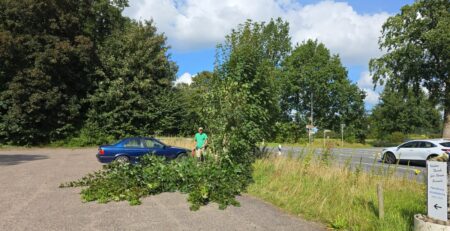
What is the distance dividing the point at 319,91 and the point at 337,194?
6038 cm

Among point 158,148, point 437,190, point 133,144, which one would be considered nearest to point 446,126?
point 158,148

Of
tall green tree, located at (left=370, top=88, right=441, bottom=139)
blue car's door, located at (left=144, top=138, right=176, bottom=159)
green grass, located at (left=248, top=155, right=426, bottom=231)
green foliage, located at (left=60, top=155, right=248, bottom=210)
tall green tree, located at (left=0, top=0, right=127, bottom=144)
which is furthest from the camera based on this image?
tall green tree, located at (left=370, top=88, right=441, bottom=139)

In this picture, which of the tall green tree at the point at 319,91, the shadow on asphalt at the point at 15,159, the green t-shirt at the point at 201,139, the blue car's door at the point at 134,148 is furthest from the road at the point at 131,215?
the tall green tree at the point at 319,91

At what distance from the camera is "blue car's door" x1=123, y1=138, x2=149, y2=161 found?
17.3 metres

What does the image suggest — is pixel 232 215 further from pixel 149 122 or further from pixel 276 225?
pixel 149 122

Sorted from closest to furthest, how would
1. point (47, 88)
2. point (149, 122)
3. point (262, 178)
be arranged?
point (262, 178)
point (47, 88)
point (149, 122)

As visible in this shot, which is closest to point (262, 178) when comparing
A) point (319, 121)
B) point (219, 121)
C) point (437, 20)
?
point (219, 121)

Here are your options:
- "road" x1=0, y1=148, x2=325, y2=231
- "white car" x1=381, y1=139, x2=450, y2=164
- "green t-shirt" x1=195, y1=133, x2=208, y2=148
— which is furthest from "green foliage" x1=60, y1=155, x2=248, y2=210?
"white car" x1=381, y1=139, x2=450, y2=164

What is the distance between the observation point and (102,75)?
115 feet

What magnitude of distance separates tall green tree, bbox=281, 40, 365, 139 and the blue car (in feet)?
166

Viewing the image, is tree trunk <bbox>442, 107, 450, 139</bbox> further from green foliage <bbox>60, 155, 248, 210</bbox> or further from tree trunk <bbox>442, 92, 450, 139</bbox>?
green foliage <bbox>60, 155, 248, 210</bbox>

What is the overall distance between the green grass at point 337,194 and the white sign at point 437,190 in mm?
936

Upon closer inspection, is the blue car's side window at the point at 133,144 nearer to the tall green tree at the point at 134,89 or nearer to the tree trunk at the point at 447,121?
the tall green tree at the point at 134,89

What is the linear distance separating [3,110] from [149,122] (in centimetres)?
1245
